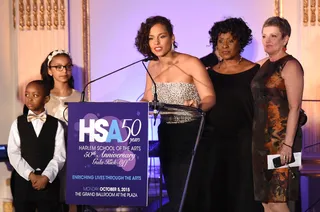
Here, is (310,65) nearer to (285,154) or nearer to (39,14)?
(285,154)

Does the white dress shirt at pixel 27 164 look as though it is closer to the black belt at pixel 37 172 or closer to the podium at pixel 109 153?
the black belt at pixel 37 172

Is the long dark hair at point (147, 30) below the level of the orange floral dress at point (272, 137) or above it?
above

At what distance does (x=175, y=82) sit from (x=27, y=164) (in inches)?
46.7

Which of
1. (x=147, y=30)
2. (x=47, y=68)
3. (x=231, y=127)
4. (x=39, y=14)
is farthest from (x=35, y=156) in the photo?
(x=39, y=14)

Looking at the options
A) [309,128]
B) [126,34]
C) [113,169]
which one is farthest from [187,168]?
[126,34]

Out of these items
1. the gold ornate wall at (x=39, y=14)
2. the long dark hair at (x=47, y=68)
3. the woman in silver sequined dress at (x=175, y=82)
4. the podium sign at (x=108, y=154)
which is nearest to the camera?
the podium sign at (x=108, y=154)

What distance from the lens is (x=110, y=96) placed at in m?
5.84

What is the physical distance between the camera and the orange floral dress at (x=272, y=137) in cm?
388

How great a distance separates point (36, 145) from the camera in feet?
13.8

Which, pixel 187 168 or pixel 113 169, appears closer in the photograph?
pixel 113 169

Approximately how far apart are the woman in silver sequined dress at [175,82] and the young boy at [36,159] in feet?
2.46

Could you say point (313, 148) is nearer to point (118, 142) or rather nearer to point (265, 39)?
point (265, 39)

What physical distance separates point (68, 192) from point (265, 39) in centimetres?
169

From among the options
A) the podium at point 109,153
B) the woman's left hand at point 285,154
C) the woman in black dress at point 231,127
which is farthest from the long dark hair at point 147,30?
the woman's left hand at point 285,154
